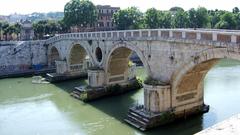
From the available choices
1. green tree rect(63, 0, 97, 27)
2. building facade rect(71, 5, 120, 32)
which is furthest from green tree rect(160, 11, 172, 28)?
green tree rect(63, 0, 97, 27)

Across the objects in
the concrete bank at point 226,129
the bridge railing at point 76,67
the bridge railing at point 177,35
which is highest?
the bridge railing at point 177,35

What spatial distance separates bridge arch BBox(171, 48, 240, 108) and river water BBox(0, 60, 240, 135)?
3.43 feet

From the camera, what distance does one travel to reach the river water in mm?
17141

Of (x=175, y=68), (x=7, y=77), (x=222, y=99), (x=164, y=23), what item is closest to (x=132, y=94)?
(x=222, y=99)

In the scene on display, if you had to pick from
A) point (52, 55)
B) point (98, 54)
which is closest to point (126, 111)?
point (98, 54)

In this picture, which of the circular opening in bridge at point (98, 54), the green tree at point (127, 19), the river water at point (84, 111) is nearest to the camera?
the river water at point (84, 111)

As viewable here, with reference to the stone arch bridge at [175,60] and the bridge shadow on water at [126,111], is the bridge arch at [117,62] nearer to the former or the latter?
the stone arch bridge at [175,60]

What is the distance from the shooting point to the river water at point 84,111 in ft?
56.2

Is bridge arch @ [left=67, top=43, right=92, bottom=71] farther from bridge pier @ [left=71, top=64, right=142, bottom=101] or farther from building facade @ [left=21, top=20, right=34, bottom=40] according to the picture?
building facade @ [left=21, top=20, right=34, bottom=40]

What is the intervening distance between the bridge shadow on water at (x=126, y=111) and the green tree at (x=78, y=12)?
20229 millimetres

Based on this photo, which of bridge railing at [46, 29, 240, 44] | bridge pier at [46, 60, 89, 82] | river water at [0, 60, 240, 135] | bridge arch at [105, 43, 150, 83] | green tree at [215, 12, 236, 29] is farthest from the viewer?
green tree at [215, 12, 236, 29]

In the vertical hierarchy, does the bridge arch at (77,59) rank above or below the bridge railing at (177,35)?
below

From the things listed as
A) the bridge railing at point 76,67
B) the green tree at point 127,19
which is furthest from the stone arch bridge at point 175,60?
the green tree at point 127,19

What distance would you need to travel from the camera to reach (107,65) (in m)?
24.3
